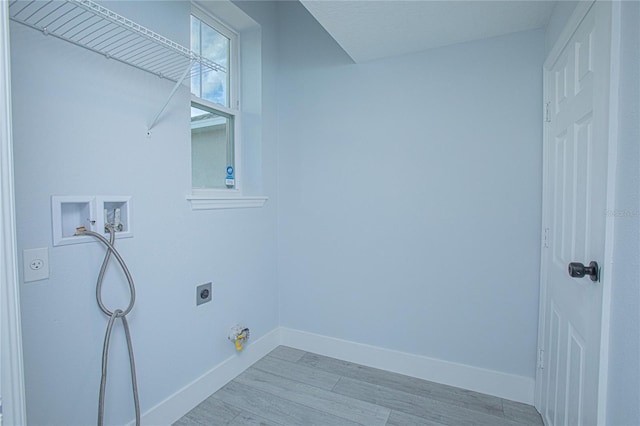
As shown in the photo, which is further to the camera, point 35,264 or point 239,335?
point 239,335

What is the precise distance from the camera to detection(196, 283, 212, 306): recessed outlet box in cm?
187

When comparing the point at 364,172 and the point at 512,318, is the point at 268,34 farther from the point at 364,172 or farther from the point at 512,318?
the point at 512,318

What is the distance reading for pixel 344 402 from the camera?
6.22 ft

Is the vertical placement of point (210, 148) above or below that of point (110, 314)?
above

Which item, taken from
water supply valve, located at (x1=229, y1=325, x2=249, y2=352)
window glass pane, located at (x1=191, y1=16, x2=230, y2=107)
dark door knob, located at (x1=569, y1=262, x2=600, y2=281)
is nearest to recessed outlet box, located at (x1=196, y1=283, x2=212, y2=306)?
water supply valve, located at (x1=229, y1=325, x2=249, y2=352)

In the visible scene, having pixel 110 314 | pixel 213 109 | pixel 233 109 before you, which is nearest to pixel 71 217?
pixel 110 314

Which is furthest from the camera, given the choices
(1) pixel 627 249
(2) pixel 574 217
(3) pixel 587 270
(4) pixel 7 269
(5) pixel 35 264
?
(2) pixel 574 217

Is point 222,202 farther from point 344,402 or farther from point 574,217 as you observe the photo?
point 574,217

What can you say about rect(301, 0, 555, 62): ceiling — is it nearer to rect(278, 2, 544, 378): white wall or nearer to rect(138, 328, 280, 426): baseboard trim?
rect(278, 2, 544, 378): white wall

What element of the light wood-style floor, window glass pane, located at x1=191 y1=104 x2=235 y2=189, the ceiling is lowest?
the light wood-style floor

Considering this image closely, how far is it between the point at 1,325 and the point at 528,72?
98.8 inches

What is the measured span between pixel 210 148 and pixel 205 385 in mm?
1562

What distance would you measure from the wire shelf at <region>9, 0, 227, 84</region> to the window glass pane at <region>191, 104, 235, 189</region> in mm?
423

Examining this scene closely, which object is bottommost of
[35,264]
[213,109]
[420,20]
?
[35,264]
